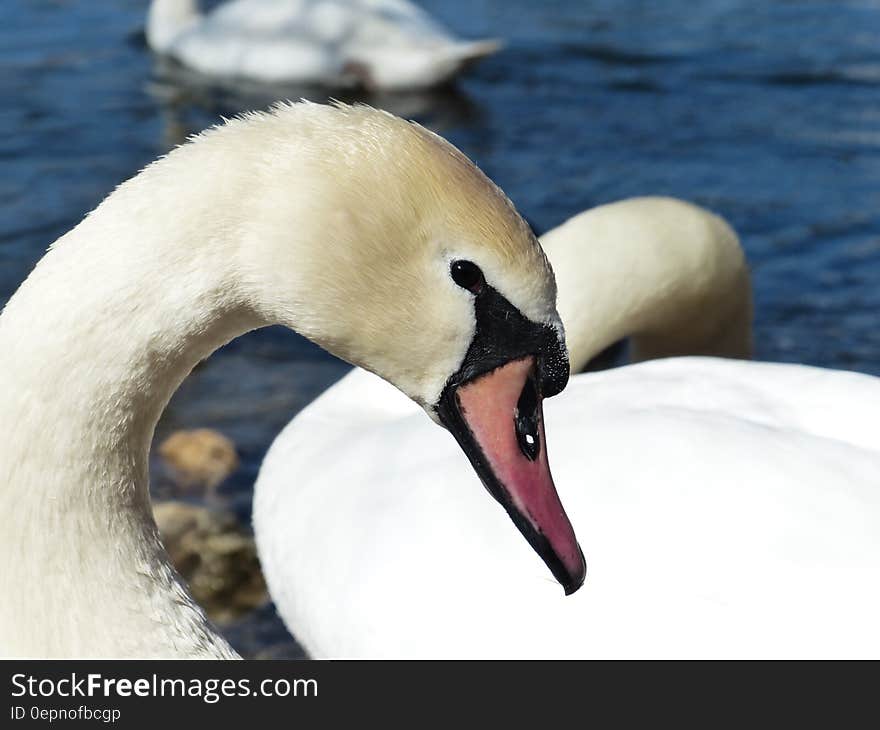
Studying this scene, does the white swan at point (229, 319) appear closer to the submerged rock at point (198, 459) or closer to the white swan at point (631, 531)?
the white swan at point (631, 531)

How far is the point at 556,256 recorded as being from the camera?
4844mm

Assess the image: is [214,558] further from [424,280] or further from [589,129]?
[589,129]

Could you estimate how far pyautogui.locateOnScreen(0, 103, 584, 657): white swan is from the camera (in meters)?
2.25

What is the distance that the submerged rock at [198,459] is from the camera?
5.33m

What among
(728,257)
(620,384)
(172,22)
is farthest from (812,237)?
Answer: (172,22)

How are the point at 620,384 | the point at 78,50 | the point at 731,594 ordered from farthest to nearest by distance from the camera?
the point at 78,50, the point at 620,384, the point at 731,594

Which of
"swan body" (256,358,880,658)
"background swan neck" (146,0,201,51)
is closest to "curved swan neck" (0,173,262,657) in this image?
Answer: "swan body" (256,358,880,658)

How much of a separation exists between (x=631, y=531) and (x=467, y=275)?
3.69ft

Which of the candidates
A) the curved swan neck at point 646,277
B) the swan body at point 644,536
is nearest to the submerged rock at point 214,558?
the swan body at point 644,536

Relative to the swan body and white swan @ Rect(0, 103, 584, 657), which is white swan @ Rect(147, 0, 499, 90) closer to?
the swan body

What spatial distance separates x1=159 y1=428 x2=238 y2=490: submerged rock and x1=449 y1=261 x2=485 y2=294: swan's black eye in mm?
3071

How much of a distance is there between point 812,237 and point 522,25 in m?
3.81

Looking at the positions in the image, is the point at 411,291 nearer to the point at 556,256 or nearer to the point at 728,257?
the point at 556,256

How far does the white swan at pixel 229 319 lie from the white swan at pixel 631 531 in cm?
73
